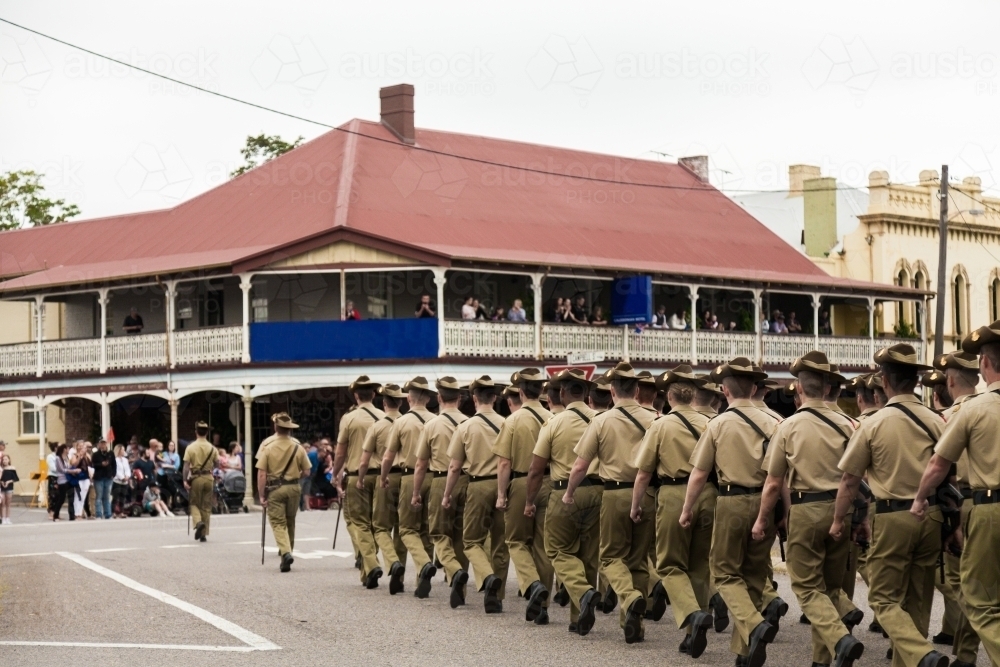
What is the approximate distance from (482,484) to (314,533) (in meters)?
10.8

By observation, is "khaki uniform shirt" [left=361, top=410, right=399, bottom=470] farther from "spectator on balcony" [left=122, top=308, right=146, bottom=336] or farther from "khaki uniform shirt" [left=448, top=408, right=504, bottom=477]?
"spectator on balcony" [left=122, top=308, right=146, bottom=336]

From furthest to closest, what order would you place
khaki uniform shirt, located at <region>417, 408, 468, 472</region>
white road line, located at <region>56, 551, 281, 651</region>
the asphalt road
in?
khaki uniform shirt, located at <region>417, 408, 468, 472</region> < white road line, located at <region>56, 551, 281, 651</region> < the asphalt road

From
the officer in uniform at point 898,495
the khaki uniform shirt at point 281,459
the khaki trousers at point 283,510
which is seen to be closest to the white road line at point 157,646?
the officer in uniform at point 898,495

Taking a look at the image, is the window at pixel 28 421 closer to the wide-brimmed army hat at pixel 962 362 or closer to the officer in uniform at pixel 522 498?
the officer in uniform at pixel 522 498

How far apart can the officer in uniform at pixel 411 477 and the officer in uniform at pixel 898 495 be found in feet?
20.3

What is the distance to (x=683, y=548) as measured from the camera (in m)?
11.4

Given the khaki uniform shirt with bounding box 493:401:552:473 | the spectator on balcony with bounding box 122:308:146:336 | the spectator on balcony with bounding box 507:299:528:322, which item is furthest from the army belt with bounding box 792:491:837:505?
the spectator on balcony with bounding box 122:308:146:336

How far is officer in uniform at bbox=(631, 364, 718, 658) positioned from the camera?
11.4 meters

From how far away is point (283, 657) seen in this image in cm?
1101

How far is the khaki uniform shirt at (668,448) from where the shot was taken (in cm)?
1159

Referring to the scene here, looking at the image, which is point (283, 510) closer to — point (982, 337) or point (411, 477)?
point (411, 477)

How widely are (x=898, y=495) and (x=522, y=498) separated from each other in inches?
187

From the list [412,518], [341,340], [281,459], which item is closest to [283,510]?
[281,459]

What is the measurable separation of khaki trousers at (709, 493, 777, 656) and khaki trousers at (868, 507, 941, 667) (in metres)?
1.20
